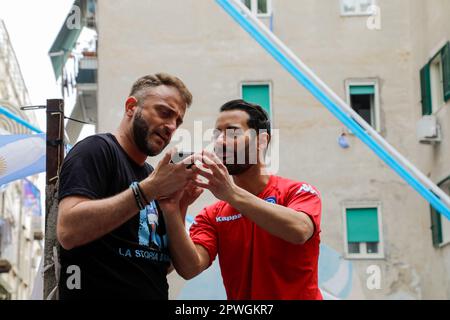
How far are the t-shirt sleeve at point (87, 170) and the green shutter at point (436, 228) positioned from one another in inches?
562

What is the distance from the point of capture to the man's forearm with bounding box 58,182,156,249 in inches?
131

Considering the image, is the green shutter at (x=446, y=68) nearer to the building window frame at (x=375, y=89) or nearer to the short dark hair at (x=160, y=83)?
the building window frame at (x=375, y=89)

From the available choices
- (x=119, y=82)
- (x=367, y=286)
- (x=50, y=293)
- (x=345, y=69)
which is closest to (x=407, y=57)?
(x=345, y=69)

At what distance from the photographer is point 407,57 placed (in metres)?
18.9

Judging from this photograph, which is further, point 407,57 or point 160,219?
point 407,57

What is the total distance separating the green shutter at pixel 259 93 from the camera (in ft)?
62.1

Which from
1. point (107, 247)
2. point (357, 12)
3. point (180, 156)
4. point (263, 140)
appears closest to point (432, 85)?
point (357, 12)

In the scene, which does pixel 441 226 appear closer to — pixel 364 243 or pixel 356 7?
pixel 364 243

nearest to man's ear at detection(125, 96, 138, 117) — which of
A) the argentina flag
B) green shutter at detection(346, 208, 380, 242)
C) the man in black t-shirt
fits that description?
the man in black t-shirt

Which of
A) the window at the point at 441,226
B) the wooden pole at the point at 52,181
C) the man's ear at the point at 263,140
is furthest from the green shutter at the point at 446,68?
the man's ear at the point at 263,140

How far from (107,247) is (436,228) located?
14475 mm

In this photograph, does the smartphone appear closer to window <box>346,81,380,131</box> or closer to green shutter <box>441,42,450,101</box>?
green shutter <box>441,42,450,101</box>

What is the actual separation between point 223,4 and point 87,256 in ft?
22.1

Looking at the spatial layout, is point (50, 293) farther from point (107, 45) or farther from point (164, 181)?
point (107, 45)
